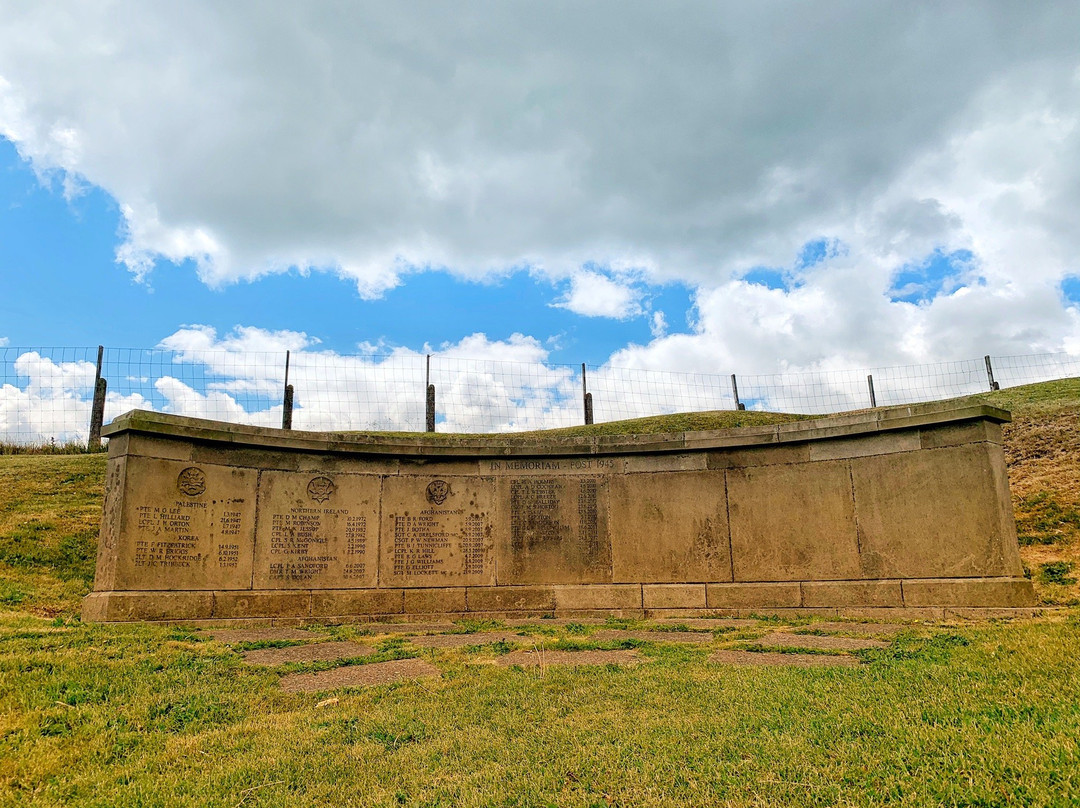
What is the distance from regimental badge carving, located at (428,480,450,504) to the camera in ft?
38.7

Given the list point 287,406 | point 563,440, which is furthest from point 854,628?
point 287,406

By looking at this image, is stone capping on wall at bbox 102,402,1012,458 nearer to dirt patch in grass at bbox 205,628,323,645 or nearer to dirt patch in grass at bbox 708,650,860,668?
dirt patch in grass at bbox 205,628,323,645

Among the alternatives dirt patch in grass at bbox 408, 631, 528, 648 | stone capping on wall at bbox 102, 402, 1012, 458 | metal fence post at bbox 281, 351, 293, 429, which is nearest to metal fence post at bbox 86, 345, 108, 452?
metal fence post at bbox 281, 351, 293, 429

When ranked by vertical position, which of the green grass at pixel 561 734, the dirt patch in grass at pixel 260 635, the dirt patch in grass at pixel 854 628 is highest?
the dirt patch in grass at pixel 260 635

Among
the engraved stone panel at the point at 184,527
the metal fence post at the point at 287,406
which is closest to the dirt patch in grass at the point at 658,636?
the engraved stone panel at the point at 184,527

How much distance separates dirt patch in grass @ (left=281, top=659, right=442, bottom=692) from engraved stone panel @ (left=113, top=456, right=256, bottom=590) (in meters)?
4.26

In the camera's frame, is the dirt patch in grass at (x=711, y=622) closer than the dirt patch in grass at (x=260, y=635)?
No

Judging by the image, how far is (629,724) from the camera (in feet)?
15.9

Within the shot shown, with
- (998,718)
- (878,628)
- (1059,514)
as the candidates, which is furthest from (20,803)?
(1059,514)

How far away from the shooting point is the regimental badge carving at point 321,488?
36.9 feet

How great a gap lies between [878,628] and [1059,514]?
657 centimetres

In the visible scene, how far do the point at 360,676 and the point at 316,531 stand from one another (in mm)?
4868

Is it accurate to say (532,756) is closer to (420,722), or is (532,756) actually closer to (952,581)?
(420,722)

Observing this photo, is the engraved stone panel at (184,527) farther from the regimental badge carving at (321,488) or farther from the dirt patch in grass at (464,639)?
the dirt patch in grass at (464,639)
